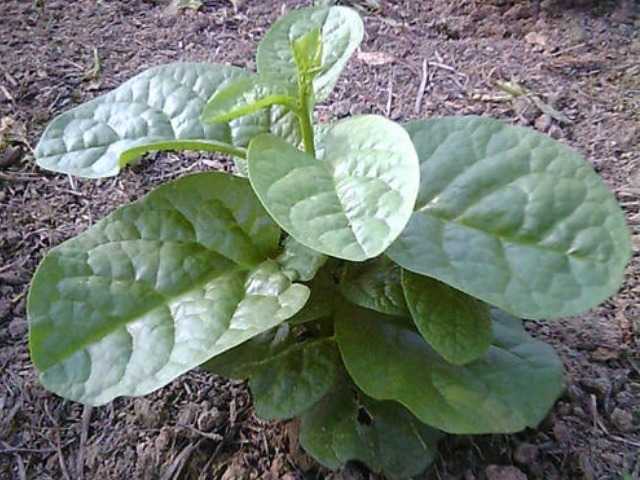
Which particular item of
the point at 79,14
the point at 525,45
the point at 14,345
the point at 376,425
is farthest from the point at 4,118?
the point at 525,45

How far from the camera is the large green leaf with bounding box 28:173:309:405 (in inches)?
37.6

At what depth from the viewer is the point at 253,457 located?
1247mm

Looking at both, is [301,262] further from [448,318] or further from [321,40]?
[321,40]

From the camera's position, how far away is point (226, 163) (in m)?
1.68

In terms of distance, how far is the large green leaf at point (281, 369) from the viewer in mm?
1116

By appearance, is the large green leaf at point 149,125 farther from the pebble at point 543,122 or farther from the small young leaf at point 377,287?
the pebble at point 543,122

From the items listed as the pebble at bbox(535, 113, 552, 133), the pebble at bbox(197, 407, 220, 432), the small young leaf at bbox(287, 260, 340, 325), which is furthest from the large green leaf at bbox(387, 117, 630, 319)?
the pebble at bbox(535, 113, 552, 133)

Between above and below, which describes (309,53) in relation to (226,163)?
above

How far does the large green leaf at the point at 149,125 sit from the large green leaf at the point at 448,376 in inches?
12.0

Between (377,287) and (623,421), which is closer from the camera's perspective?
(377,287)

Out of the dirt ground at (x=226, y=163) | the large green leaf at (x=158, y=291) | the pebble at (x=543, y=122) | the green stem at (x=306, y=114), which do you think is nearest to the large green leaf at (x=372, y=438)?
the dirt ground at (x=226, y=163)

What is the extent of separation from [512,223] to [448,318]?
0.15 meters

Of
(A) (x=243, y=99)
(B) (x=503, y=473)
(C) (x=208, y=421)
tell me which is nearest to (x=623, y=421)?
(B) (x=503, y=473)

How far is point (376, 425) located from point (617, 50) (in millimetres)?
1206
